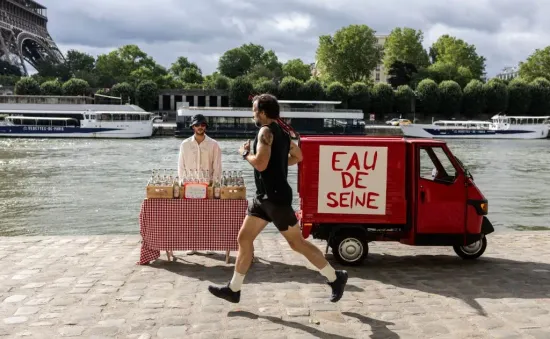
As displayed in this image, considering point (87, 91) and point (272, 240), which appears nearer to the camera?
point (272, 240)

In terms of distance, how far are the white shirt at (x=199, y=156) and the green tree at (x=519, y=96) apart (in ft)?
286

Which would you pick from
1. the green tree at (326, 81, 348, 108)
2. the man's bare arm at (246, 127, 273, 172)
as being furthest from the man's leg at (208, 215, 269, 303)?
the green tree at (326, 81, 348, 108)

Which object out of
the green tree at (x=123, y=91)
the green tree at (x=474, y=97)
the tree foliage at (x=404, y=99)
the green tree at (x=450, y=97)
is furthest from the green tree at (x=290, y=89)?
the green tree at (x=474, y=97)

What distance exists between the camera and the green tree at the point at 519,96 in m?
87.9

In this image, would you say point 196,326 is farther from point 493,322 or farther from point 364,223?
point 364,223

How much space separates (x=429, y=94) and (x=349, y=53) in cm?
1868

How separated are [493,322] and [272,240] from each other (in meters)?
4.37

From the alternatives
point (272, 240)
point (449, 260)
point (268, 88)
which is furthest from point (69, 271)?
point (268, 88)

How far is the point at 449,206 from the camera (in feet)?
25.7

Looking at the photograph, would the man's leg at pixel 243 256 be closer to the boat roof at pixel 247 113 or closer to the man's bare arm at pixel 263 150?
the man's bare arm at pixel 263 150

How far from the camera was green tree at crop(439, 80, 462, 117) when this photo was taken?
280 ft

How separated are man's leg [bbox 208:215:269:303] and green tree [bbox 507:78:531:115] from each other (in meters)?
89.3

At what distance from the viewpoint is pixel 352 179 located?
7.77 meters

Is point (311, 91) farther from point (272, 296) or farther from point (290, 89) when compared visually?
point (272, 296)
